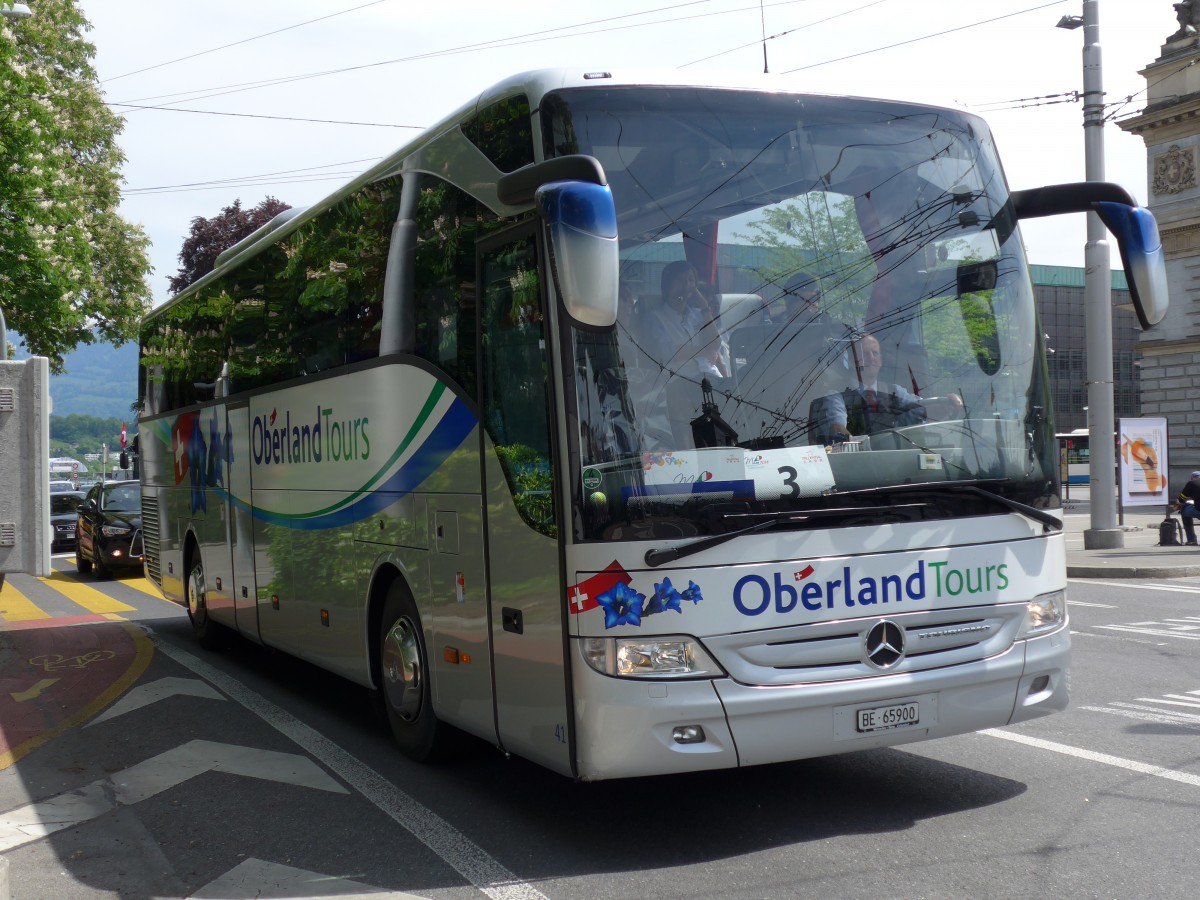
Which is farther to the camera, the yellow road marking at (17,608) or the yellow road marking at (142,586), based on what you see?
the yellow road marking at (142,586)

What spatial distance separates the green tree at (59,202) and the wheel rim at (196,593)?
5.64 meters

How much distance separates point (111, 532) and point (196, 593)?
1110cm

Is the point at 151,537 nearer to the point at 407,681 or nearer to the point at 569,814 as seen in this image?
the point at 407,681

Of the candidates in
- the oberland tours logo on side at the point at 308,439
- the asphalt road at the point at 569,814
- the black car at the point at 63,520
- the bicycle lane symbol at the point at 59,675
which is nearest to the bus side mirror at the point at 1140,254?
the asphalt road at the point at 569,814

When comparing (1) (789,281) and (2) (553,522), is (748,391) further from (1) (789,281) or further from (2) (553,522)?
(2) (553,522)

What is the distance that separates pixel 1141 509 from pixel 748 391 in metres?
37.1

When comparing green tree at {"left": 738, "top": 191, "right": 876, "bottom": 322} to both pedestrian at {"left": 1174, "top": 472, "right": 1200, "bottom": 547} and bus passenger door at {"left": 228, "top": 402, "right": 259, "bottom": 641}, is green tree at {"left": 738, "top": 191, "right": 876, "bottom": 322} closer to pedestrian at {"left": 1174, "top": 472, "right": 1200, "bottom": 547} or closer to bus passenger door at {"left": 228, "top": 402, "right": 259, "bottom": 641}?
bus passenger door at {"left": 228, "top": 402, "right": 259, "bottom": 641}

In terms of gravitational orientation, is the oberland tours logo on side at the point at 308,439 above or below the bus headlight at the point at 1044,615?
above

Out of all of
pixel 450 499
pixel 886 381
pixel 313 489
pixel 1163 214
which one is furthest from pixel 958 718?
pixel 1163 214

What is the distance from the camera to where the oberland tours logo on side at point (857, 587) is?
5406mm

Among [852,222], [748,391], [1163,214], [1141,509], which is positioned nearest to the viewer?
[748,391]

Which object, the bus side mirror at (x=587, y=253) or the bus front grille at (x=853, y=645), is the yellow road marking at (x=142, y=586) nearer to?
the bus front grille at (x=853, y=645)

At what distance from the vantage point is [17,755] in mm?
8094

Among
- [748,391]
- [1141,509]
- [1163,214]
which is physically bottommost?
[1141,509]
